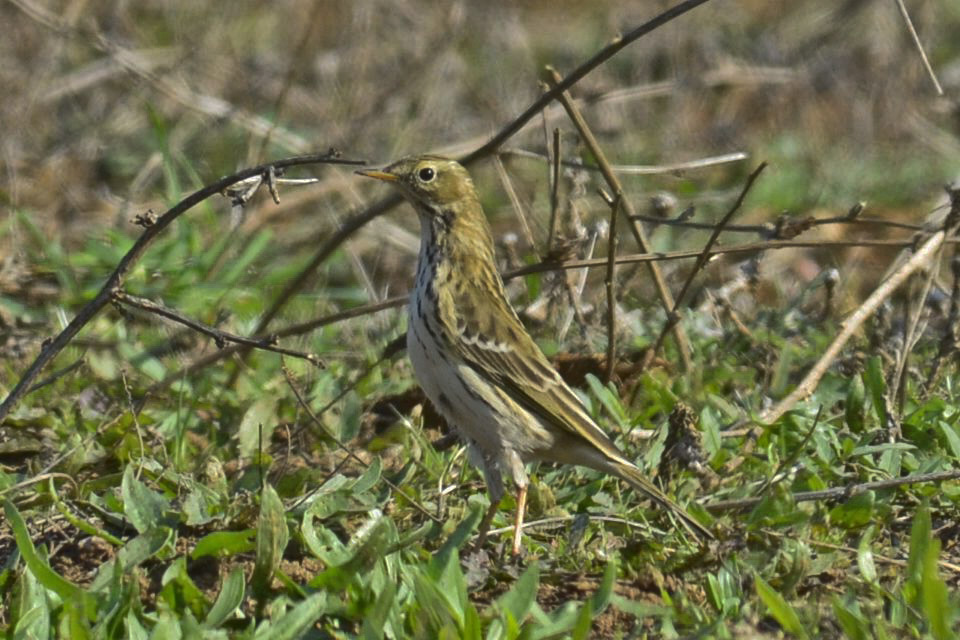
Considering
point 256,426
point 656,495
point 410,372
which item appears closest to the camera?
point 656,495

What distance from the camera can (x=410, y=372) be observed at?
631 centimetres

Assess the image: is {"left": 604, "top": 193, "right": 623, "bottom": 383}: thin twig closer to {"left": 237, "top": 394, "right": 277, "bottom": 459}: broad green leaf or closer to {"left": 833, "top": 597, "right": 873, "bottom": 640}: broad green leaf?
{"left": 237, "top": 394, "right": 277, "bottom": 459}: broad green leaf

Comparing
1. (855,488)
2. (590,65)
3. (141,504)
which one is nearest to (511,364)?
(590,65)

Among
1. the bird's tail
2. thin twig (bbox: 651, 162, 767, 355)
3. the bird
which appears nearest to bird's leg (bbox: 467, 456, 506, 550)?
the bird

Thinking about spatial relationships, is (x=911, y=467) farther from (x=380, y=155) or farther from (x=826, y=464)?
(x=380, y=155)

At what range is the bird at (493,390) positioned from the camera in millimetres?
4785

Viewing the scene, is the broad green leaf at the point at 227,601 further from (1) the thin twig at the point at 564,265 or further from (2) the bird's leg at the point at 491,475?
(1) the thin twig at the point at 564,265

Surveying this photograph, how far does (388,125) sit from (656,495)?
5778mm

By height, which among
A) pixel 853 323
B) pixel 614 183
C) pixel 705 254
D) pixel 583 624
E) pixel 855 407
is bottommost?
pixel 855 407

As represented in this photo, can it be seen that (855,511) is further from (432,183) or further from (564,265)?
(432,183)

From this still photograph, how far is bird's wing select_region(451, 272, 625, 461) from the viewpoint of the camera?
16.0 ft

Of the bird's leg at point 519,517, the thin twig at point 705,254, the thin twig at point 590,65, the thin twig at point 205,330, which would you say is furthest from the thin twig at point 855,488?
the thin twig at point 590,65

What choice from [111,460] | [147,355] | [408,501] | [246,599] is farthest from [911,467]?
[147,355]

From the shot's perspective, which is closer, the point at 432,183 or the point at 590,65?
the point at 590,65
